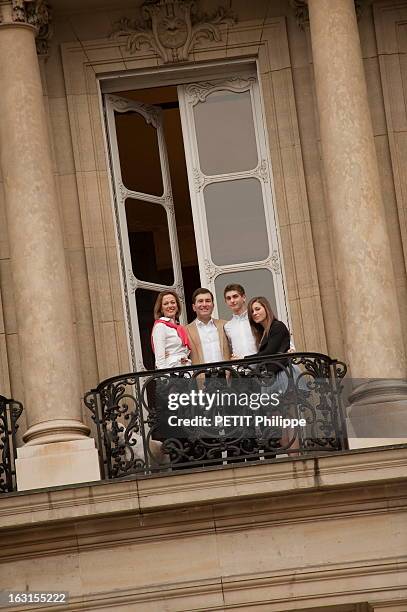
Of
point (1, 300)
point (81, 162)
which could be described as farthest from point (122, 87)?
point (1, 300)

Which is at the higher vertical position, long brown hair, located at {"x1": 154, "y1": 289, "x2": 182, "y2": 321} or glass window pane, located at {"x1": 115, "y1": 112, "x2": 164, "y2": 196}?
glass window pane, located at {"x1": 115, "y1": 112, "x2": 164, "y2": 196}

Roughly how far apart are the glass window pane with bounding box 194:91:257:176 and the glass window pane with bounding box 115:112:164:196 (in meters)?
0.41

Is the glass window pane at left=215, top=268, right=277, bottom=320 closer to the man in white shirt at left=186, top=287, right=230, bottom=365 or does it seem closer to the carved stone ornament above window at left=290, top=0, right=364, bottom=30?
the man in white shirt at left=186, top=287, right=230, bottom=365

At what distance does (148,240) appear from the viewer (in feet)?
62.9

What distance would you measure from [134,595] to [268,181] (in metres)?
4.26

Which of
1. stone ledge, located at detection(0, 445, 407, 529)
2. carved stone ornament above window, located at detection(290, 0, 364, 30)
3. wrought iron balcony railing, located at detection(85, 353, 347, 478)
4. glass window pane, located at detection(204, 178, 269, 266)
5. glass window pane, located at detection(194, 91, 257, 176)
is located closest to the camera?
stone ledge, located at detection(0, 445, 407, 529)

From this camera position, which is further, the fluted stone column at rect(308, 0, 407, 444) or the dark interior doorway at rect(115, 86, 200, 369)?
the dark interior doorway at rect(115, 86, 200, 369)

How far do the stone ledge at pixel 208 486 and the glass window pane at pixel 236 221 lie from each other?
9.56 ft

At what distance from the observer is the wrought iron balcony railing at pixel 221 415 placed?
1688 centimetres

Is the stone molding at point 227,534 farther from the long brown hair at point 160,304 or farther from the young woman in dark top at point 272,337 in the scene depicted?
the long brown hair at point 160,304

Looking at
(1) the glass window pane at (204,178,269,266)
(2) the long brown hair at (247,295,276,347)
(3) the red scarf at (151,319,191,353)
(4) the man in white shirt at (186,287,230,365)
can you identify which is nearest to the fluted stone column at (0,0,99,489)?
(3) the red scarf at (151,319,191,353)

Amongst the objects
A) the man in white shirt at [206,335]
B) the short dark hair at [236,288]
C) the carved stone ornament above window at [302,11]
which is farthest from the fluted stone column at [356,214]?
the man in white shirt at [206,335]

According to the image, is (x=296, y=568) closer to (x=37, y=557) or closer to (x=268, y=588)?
(x=268, y=588)

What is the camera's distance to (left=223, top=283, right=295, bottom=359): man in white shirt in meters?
17.3
